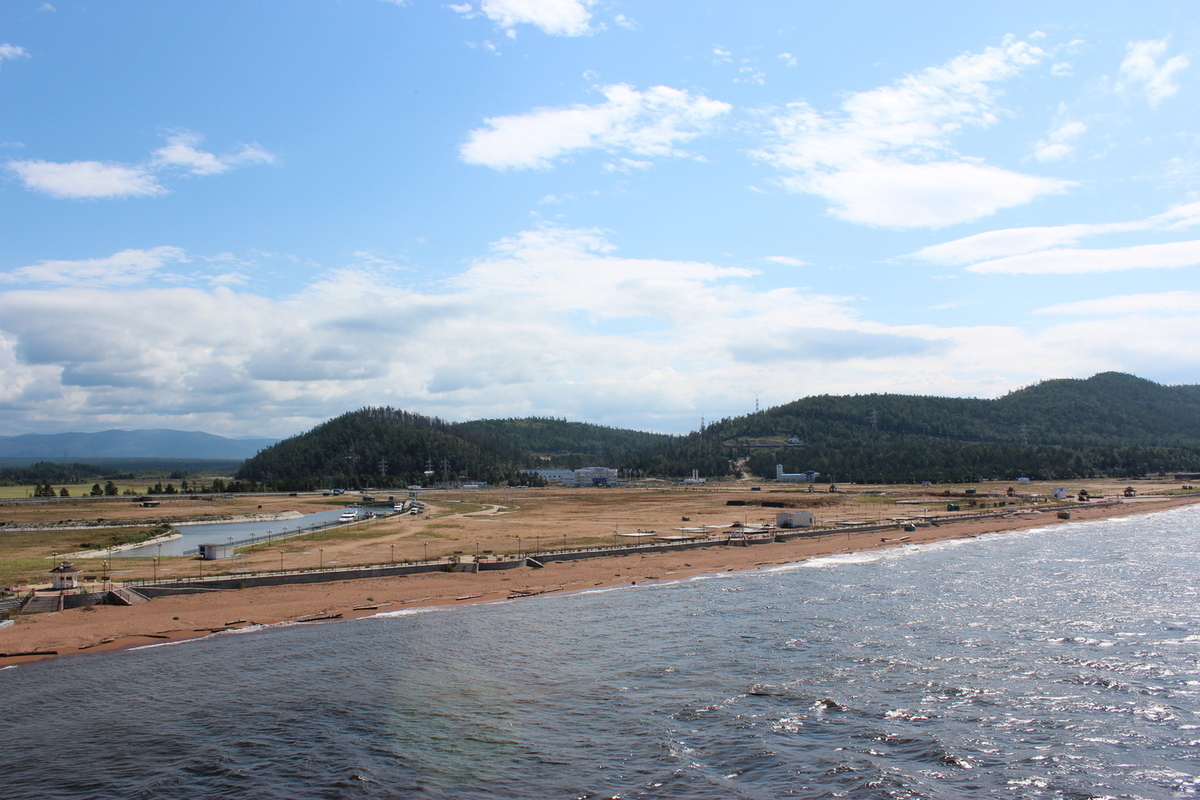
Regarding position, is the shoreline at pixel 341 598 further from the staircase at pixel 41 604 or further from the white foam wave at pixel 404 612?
the staircase at pixel 41 604

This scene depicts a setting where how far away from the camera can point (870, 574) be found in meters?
53.8

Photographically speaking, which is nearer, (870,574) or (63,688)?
(63,688)

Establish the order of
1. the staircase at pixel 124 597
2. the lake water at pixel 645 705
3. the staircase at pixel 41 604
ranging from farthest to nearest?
the staircase at pixel 124 597 < the staircase at pixel 41 604 < the lake water at pixel 645 705

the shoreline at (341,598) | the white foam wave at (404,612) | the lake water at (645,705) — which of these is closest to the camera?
the lake water at (645,705)

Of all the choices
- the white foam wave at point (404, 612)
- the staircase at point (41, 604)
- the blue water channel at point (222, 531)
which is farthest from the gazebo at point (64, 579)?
the blue water channel at point (222, 531)

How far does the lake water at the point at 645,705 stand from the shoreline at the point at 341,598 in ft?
8.15

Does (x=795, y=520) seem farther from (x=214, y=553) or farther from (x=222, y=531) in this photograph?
(x=222, y=531)

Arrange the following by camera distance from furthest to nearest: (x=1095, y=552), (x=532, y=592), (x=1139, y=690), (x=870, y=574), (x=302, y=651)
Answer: (x=1095, y=552) < (x=870, y=574) < (x=532, y=592) < (x=302, y=651) < (x=1139, y=690)

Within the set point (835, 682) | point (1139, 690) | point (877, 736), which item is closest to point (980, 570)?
point (1139, 690)

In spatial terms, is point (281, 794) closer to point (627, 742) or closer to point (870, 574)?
point (627, 742)

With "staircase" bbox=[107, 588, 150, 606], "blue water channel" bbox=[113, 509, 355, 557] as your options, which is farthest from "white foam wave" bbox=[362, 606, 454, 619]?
"blue water channel" bbox=[113, 509, 355, 557]

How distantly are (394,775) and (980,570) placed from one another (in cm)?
4874

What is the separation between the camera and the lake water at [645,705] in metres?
20.5

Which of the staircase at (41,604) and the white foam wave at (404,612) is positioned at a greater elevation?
the staircase at (41,604)
